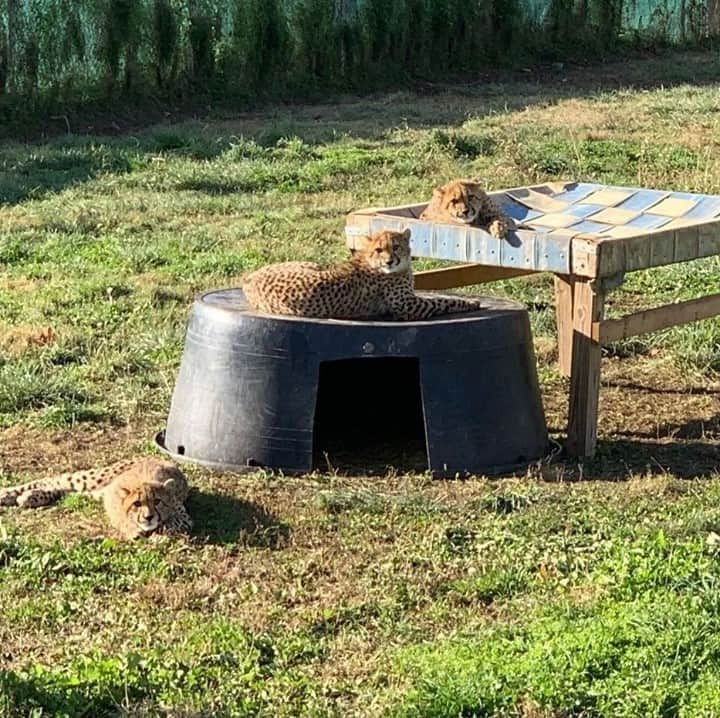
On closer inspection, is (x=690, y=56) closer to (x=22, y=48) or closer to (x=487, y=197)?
(x=22, y=48)

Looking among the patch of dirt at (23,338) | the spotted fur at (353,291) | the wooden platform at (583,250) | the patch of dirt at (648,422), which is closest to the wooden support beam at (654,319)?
the wooden platform at (583,250)

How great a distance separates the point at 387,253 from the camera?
6539 millimetres

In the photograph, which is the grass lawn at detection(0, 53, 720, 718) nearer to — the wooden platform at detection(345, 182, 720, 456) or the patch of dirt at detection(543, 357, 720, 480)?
the patch of dirt at detection(543, 357, 720, 480)

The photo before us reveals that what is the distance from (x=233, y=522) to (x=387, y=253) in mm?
1469

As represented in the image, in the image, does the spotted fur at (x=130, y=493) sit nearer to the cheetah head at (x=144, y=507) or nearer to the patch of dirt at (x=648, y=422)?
the cheetah head at (x=144, y=507)

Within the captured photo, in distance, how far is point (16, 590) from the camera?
5.02m

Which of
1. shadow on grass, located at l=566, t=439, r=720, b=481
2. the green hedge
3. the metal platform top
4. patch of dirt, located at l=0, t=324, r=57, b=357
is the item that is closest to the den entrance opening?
the metal platform top

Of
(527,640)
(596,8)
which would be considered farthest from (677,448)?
(596,8)

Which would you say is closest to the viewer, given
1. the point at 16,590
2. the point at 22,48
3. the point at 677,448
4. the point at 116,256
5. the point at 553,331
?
the point at 16,590

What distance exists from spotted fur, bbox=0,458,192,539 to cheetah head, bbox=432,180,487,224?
2.01 meters

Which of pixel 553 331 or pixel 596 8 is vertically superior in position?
pixel 596 8

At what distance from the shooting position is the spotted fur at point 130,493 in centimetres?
546

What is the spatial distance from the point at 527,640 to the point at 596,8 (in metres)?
20.5

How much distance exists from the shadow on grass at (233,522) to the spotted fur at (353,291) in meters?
0.89
